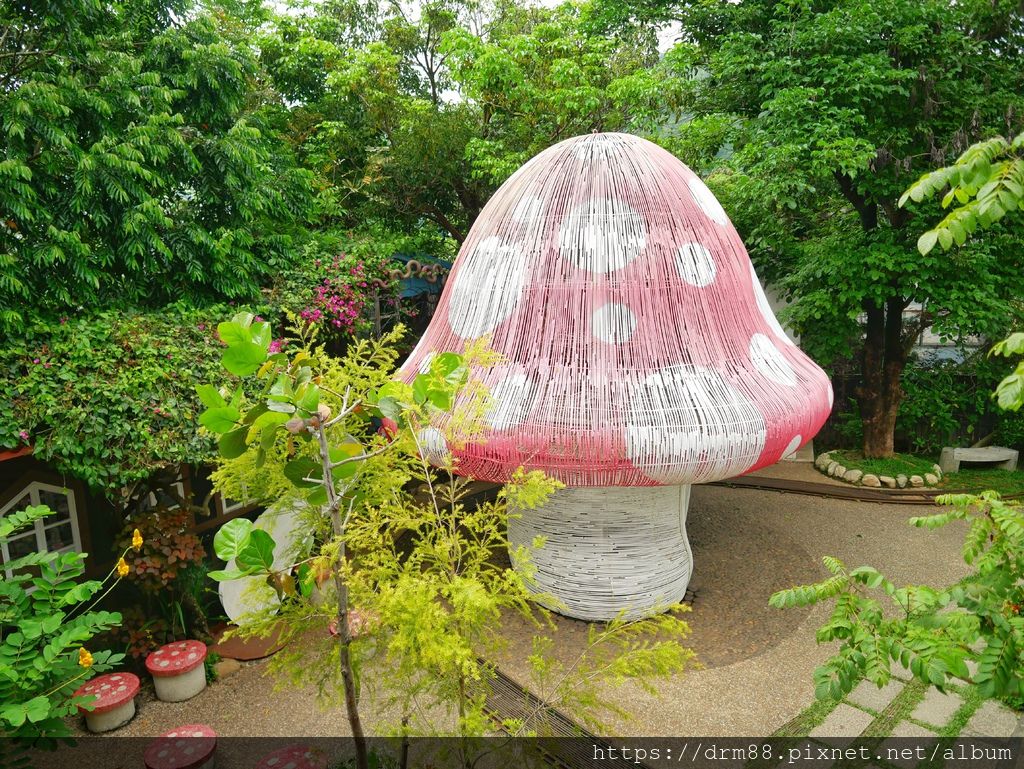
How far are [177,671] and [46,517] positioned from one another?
162cm

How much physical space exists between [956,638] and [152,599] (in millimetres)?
5859

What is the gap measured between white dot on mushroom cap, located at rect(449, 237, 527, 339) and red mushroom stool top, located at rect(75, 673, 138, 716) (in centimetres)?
363

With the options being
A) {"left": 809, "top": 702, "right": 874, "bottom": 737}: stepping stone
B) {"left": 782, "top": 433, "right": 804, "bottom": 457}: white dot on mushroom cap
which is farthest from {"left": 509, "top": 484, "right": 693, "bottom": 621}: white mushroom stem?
{"left": 809, "top": 702, "right": 874, "bottom": 737}: stepping stone

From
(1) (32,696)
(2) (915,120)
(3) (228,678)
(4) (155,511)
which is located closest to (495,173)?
(2) (915,120)

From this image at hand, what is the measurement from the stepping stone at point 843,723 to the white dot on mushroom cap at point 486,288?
3.78 metres

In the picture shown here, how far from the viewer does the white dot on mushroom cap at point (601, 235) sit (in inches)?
217

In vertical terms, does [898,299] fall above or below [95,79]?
below

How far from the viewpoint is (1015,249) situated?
932 cm

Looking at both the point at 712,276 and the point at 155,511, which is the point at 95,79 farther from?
the point at 712,276

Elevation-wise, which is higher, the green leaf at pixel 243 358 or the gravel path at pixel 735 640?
the green leaf at pixel 243 358

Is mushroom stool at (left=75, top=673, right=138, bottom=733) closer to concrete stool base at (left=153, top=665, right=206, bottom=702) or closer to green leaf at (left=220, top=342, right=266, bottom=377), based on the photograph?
concrete stool base at (left=153, top=665, right=206, bottom=702)

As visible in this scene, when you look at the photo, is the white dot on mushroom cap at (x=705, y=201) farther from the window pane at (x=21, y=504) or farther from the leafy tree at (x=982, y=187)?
the window pane at (x=21, y=504)

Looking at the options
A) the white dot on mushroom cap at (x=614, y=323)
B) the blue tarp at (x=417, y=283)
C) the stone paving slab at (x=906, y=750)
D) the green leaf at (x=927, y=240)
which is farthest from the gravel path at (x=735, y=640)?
the blue tarp at (x=417, y=283)

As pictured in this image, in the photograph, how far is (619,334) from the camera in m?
5.40
